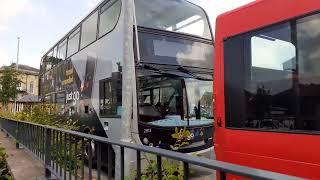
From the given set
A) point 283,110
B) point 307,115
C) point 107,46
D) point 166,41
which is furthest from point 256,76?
point 107,46

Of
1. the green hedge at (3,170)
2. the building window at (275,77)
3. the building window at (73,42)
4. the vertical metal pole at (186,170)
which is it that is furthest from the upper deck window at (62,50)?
the vertical metal pole at (186,170)

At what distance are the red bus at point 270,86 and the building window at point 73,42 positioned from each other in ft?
25.1

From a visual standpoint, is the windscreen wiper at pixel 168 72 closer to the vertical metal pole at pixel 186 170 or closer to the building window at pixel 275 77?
the building window at pixel 275 77

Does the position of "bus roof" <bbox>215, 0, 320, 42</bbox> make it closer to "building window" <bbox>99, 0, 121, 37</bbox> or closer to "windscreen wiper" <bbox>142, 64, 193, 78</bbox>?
"windscreen wiper" <bbox>142, 64, 193, 78</bbox>

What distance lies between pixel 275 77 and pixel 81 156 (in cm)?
257

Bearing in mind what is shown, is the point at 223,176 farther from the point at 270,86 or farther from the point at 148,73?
the point at 148,73

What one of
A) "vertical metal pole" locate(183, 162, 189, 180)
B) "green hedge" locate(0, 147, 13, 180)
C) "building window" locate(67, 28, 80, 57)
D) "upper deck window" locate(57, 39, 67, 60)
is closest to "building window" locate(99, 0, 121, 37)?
"building window" locate(67, 28, 80, 57)

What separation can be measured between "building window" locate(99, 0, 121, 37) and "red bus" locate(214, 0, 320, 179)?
15.0 feet

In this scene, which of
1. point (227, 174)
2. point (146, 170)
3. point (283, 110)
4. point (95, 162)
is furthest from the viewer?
point (95, 162)

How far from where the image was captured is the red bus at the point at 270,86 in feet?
12.3

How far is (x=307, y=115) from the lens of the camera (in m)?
3.76

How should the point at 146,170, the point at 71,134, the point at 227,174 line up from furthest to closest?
the point at 71,134
the point at 146,170
the point at 227,174

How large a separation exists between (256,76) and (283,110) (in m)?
0.57

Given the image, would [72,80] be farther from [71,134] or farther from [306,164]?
[306,164]
